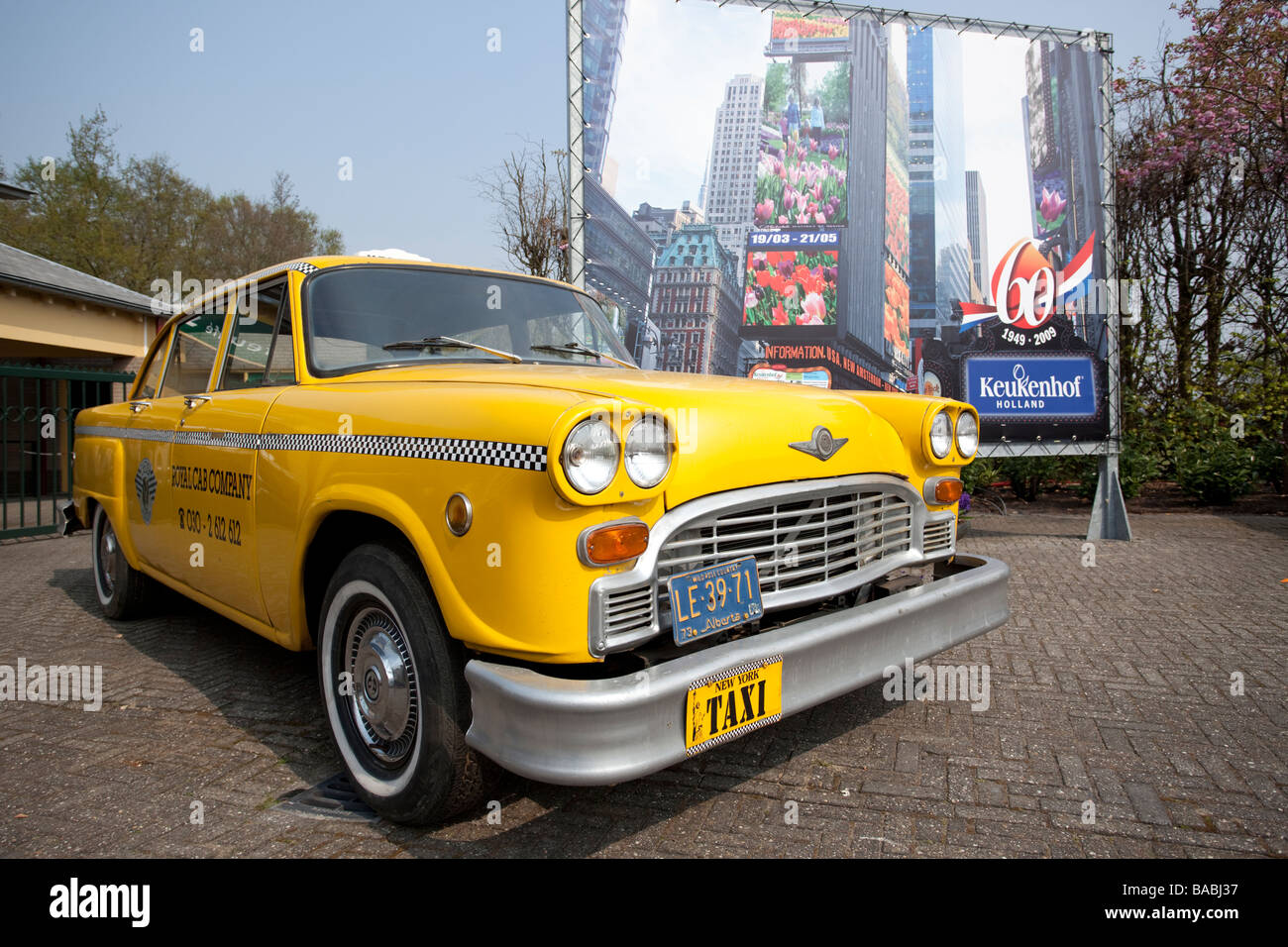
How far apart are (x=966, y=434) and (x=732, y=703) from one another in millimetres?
1773

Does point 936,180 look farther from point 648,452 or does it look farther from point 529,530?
point 529,530

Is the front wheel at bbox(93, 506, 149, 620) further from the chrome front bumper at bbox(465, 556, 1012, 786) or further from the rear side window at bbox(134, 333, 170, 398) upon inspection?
the chrome front bumper at bbox(465, 556, 1012, 786)

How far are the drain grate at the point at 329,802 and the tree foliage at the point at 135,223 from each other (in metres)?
27.3

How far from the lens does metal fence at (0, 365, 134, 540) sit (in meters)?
8.39

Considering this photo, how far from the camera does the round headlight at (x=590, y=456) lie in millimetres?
1975

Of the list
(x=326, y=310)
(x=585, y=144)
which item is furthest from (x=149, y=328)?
(x=326, y=310)

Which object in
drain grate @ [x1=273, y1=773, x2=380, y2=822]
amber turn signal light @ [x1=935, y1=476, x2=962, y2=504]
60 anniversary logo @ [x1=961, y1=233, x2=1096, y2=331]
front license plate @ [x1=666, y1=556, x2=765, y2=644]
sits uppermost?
60 anniversary logo @ [x1=961, y1=233, x2=1096, y2=331]

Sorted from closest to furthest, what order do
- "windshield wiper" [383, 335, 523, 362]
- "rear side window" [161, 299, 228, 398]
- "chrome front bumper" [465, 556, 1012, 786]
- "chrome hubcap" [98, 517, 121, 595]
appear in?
"chrome front bumper" [465, 556, 1012, 786], "windshield wiper" [383, 335, 523, 362], "rear side window" [161, 299, 228, 398], "chrome hubcap" [98, 517, 121, 595]

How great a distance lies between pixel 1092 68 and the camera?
769 centimetres

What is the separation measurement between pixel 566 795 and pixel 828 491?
1307 mm

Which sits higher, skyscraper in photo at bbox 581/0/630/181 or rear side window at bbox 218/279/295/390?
skyscraper in photo at bbox 581/0/630/181

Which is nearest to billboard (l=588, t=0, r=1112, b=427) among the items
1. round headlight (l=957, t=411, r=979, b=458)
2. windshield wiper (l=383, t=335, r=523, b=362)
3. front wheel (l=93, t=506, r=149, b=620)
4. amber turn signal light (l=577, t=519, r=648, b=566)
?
round headlight (l=957, t=411, r=979, b=458)

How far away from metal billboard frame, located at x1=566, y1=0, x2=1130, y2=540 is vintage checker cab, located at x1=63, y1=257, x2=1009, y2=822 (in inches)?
180
